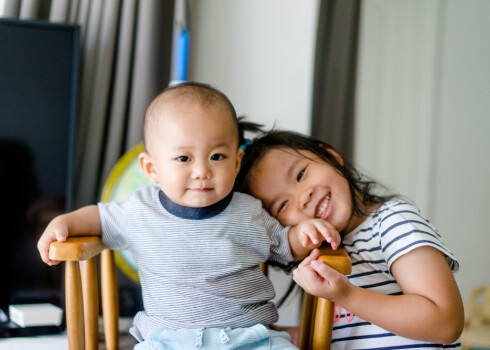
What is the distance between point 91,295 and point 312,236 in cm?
48

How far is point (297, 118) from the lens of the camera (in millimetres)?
1880

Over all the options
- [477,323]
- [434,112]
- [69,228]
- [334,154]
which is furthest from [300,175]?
[434,112]

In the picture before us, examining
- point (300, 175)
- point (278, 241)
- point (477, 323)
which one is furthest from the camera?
point (477, 323)

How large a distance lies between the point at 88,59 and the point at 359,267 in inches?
43.1

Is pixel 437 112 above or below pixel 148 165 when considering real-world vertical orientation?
above

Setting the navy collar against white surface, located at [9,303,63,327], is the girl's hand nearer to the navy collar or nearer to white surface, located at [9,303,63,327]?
the navy collar

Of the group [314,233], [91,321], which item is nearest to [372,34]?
[314,233]

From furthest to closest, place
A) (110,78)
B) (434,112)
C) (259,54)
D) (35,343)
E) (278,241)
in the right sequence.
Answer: (434,112)
(259,54)
(110,78)
(35,343)
(278,241)

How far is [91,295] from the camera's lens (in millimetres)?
1171

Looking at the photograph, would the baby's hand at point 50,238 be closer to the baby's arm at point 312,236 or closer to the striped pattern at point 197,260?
the striped pattern at point 197,260

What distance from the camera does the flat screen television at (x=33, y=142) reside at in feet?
5.14

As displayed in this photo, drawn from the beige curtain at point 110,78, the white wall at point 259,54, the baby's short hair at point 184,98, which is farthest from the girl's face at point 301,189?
the beige curtain at point 110,78

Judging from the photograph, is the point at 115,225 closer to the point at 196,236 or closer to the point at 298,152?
the point at 196,236

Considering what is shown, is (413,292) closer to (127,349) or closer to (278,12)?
(127,349)
